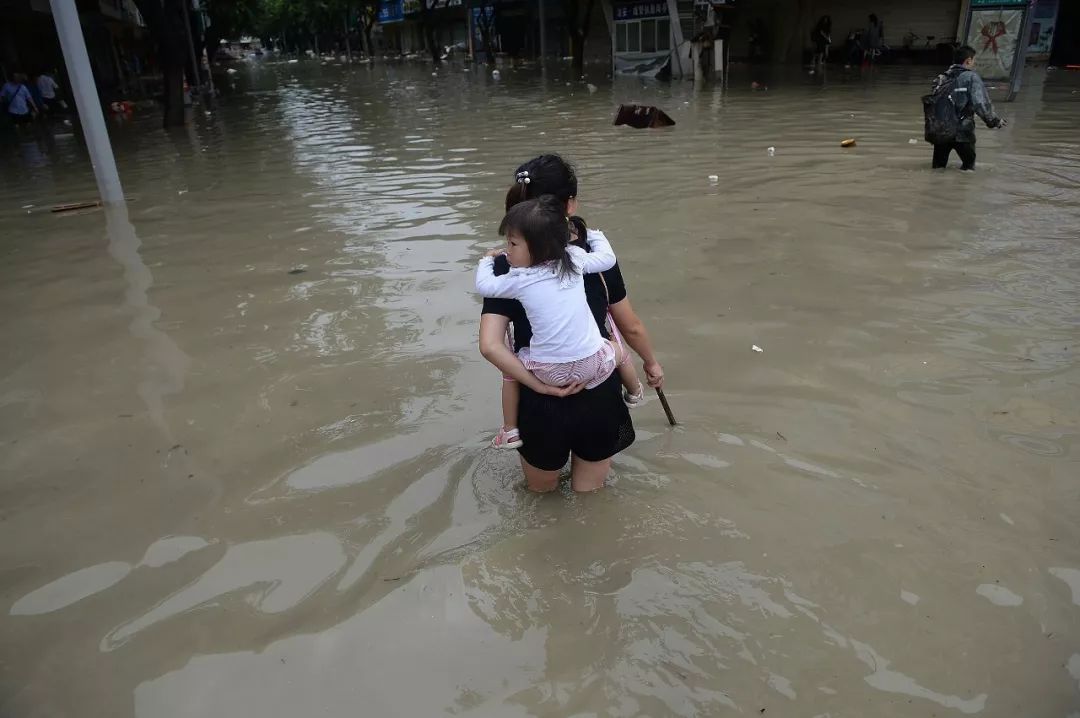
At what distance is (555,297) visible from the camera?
Answer: 262 cm

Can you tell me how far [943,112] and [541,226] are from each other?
7495mm

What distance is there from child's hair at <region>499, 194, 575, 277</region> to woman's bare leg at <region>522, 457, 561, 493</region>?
34.6 inches

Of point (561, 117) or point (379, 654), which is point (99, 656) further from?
point (561, 117)

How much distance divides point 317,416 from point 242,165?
886cm

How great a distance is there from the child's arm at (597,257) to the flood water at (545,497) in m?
0.96

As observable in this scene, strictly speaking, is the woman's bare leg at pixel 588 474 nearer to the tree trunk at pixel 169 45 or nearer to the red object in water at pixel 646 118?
the red object in water at pixel 646 118

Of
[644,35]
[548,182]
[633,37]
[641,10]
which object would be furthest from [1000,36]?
[548,182]

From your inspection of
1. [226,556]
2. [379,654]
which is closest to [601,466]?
[379,654]

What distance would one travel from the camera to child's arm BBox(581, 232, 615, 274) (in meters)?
2.66

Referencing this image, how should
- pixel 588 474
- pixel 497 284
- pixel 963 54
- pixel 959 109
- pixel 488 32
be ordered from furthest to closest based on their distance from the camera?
pixel 488 32 < pixel 959 109 < pixel 963 54 < pixel 588 474 < pixel 497 284

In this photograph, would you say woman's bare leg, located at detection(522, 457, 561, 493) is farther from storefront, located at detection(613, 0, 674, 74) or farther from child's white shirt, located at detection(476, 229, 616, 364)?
storefront, located at detection(613, 0, 674, 74)

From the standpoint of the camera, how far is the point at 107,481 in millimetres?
3361

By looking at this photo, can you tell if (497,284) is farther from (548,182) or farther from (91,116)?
(91,116)

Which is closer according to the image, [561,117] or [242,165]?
[242,165]
